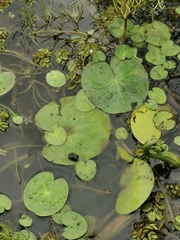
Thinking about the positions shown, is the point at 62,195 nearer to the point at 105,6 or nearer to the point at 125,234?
the point at 125,234

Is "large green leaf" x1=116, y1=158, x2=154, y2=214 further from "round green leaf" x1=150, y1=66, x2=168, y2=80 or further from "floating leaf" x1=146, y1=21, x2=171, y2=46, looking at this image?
"floating leaf" x1=146, y1=21, x2=171, y2=46

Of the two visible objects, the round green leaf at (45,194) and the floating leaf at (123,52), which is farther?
the floating leaf at (123,52)

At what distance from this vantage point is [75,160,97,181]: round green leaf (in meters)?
2.53

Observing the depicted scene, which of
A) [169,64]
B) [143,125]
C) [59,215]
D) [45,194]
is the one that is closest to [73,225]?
[59,215]

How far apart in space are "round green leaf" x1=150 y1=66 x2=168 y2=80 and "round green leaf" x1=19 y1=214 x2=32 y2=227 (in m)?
1.48

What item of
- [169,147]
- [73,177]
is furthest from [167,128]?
[73,177]

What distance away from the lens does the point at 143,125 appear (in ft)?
8.76

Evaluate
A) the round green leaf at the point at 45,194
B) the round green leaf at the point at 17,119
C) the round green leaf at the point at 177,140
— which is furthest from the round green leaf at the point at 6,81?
the round green leaf at the point at 177,140

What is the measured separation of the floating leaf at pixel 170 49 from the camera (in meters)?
2.99

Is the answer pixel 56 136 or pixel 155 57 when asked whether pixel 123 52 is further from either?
pixel 56 136

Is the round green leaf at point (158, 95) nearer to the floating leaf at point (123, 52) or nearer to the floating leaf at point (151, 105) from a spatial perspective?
the floating leaf at point (151, 105)

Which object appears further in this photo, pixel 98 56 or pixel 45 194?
pixel 98 56

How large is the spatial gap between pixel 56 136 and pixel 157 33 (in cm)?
131

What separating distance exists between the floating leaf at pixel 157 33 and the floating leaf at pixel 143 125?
69 cm
